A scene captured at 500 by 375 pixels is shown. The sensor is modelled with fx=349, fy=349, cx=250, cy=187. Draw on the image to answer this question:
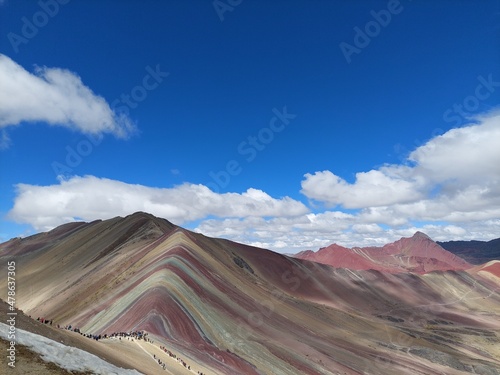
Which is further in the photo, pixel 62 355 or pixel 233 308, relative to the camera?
pixel 233 308

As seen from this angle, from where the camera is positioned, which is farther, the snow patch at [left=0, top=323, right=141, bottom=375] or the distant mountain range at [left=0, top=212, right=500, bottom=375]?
the distant mountain range at [left=0, top=212, right=500, bottom=375]

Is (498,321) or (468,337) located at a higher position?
(498,321)

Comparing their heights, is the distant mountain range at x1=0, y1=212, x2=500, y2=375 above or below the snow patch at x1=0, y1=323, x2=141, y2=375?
above

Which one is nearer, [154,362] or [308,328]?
[154,362]

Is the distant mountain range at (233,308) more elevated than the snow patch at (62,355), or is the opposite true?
the distant mountain range at (233,308)

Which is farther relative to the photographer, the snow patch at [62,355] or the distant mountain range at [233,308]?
the distant mountain range at [233,308]

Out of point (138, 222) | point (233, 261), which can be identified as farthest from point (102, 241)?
point (233, 261)

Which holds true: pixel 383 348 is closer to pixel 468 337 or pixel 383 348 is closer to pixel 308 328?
pixel 308 328

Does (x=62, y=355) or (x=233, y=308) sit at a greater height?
(x=233, y=308)
